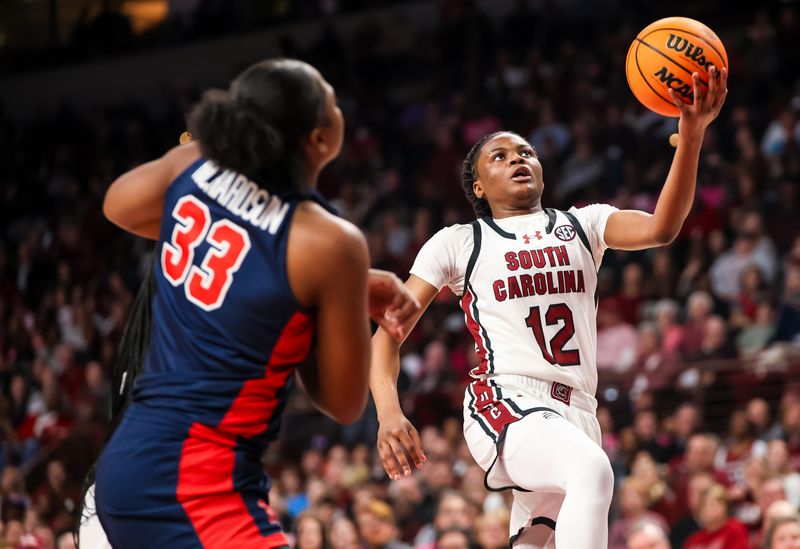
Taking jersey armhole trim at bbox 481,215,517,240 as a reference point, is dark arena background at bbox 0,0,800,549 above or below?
below

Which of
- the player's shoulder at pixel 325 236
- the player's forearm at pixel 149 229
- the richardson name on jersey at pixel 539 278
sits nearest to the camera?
the player's shoulder at pixel 325 236

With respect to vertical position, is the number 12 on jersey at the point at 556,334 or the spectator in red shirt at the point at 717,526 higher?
the number 12 on jersey at the point at 556,334

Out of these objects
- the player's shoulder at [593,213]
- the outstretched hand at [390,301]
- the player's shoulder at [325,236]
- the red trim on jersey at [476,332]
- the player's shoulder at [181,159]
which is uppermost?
Result: the player's shoulder at [181,159]

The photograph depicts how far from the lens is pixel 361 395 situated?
3035 mm

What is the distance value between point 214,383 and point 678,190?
2.21 meters

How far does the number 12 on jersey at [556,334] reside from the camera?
4672 mm

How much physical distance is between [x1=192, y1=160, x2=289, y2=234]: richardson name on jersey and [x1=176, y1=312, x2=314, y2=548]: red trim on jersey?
25 cm

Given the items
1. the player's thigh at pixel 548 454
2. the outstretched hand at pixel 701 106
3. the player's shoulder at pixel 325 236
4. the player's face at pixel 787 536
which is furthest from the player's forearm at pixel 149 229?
the player's face at pixel 787 536

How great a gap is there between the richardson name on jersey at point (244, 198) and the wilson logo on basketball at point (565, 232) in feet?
7.00

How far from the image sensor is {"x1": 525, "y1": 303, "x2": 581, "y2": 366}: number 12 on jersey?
4.67 m

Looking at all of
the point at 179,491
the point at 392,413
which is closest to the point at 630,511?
the point at 392,413

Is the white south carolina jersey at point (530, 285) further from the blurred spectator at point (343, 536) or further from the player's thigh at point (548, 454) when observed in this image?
the blurred spectator at point (343, 536)

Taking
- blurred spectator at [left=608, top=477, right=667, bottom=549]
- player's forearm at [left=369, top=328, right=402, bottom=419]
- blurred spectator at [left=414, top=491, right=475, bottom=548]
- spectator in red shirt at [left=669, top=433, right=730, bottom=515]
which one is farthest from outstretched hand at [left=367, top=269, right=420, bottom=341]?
spectator in red shirt at [left=669, top=433, right=730, bottom=515]

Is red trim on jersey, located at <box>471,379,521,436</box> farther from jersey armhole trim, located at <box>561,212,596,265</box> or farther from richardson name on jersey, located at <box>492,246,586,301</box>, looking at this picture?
jersey armhole trim, located at <box>561,212,596,265</box>
